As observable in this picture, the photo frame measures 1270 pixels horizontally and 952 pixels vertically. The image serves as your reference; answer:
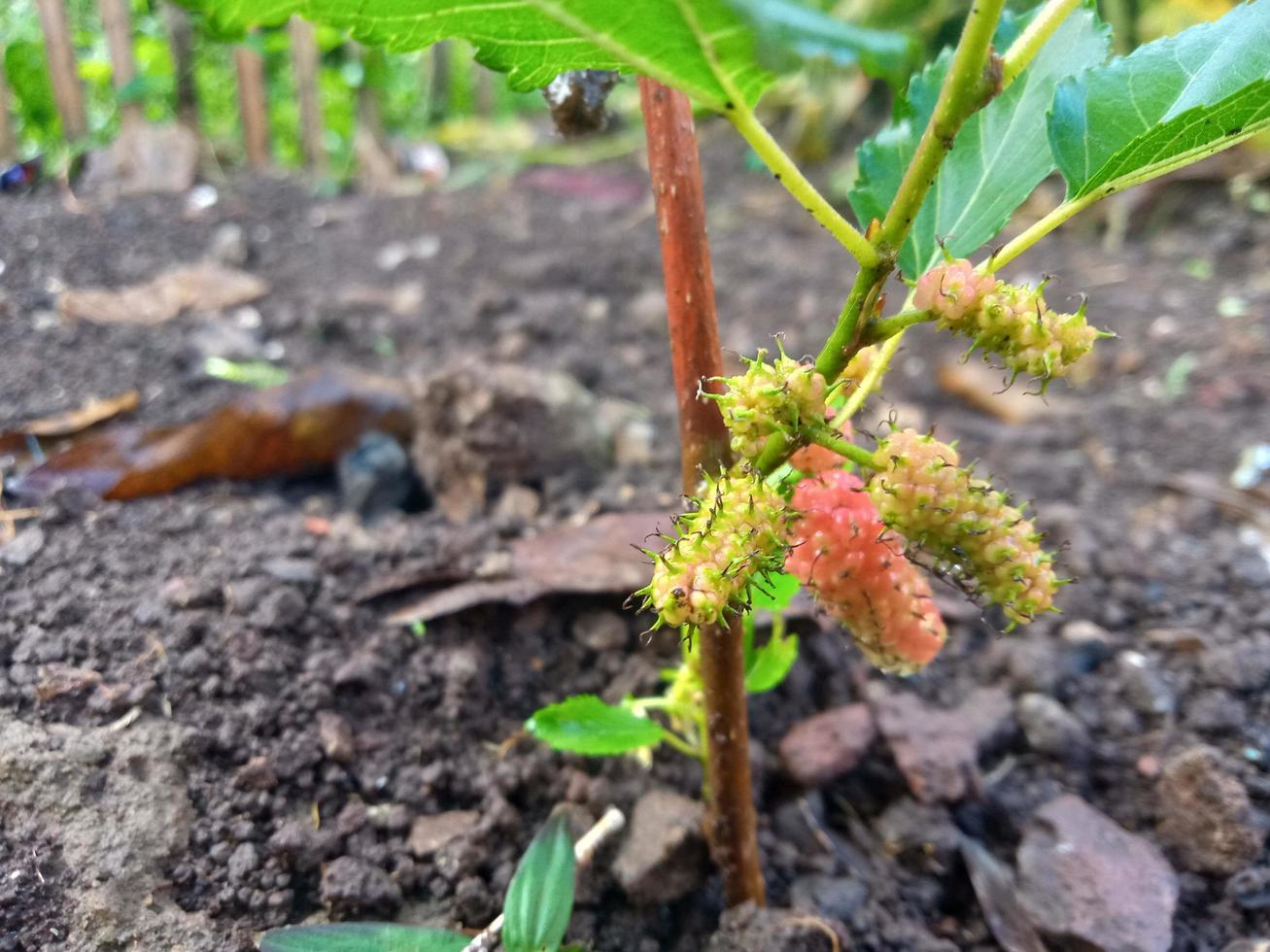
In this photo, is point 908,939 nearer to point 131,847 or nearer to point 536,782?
point 536,782

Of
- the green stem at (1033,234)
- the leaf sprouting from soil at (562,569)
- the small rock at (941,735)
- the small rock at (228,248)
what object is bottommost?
the small rock at (941,735)

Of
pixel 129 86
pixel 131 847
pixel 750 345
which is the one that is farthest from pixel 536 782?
pixel 129 86

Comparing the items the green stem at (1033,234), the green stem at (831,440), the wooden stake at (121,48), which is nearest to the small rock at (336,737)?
the green stem at (831,440)

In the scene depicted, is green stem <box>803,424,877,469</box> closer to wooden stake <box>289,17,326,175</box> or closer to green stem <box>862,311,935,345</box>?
green stem <box>862,311,935,345</box>

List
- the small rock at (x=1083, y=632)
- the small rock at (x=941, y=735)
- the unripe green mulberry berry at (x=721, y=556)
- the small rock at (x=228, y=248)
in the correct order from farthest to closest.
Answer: the small rock at (x=228, y=248) < the small rock at (x=1083, y=632) < the small rock at (x=941, y=735) < the unripe green mulberry berry at (x=721, y=556)

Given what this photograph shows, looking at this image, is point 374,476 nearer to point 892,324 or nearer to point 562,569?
point 562,569

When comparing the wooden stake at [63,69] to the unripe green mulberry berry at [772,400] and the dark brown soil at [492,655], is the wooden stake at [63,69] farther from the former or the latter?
the unripe green mulberry berry at [772,400]

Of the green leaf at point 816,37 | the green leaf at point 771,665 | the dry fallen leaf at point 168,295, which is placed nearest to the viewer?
the green leaf at point 816,37
